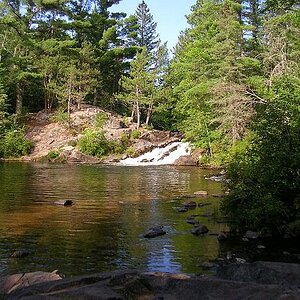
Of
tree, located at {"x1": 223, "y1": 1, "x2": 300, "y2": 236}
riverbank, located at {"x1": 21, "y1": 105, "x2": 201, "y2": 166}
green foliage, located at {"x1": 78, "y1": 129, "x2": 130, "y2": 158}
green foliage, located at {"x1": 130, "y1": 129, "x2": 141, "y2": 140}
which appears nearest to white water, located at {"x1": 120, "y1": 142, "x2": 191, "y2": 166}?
riverbank, located at {"x1": 21, "y1": 105, "x2": 201, "y2": 166}

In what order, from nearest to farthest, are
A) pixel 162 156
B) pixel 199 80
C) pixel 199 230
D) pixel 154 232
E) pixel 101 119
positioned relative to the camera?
1. pixel 154 232
2. pixel 199 230
3. pixel 199 80
4. pixel 162 156
5. pixel 101 119

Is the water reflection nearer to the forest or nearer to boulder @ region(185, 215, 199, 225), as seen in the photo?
boulder @ region(185, 215, 199, 225)

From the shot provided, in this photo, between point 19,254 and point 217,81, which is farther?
point 217,81

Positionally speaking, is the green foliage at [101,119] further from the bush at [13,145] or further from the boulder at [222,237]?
the boulder at [222,237]

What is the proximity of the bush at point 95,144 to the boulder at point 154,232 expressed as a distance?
3237 centimetres

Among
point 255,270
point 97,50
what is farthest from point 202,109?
point 255,270

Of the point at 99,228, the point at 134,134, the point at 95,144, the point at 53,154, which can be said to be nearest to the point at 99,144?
the point at 95,144

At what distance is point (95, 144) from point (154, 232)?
108 feet

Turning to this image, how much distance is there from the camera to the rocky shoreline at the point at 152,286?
608cm

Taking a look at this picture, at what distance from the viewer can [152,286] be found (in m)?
7.00

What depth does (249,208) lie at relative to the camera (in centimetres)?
1284

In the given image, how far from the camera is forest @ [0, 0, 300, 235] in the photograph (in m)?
13.2

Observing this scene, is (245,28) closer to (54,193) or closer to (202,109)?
(202,109)

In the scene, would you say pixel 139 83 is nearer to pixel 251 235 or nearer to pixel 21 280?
pixel 251 235
